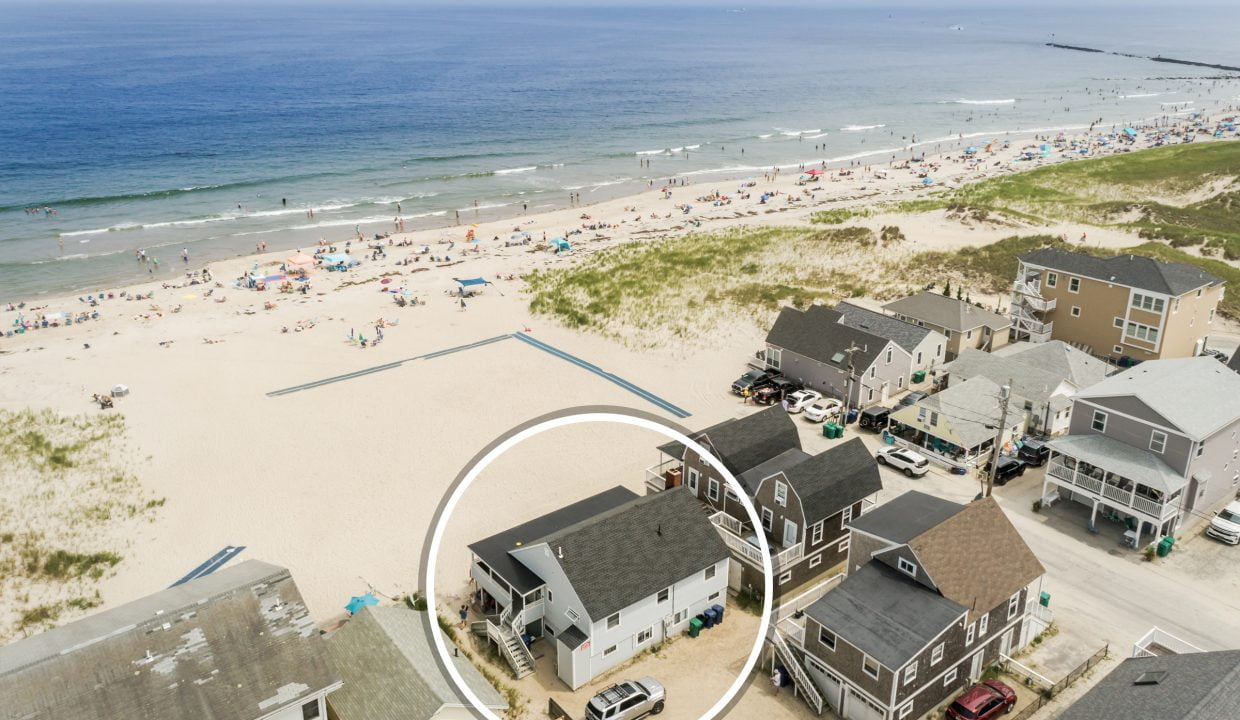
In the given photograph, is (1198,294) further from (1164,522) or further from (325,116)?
(325,116)

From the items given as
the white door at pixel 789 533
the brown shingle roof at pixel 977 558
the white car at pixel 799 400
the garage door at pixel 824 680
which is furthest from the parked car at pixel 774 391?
the garage door at pixel 824 680

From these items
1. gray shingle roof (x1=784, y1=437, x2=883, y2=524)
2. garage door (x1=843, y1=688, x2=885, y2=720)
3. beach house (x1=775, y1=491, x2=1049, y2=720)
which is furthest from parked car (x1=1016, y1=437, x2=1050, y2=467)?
garage door (x1=843, y1=688, x2=885, y2=720)

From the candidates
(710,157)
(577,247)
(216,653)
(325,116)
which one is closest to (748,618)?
(216,653)

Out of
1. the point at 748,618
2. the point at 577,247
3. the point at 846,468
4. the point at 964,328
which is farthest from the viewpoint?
the point at 577,247

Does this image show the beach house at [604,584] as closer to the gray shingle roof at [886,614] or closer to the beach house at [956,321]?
the gray shingle roof at [886,614]

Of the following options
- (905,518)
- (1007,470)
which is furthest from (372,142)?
(905,518)

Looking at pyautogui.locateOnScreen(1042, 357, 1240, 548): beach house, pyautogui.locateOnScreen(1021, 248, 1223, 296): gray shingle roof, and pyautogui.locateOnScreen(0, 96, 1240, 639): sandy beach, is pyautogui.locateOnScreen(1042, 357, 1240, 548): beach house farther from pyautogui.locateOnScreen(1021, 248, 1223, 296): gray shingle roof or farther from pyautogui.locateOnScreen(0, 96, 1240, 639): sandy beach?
pyautogui.locateOnScreen(0, 96, 1240, 639): sandy beach
